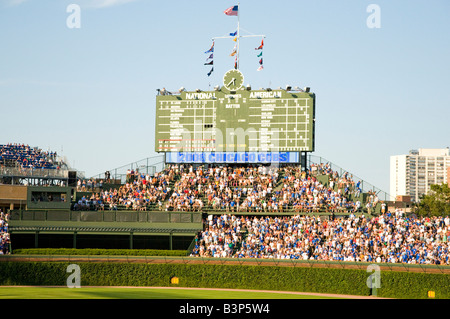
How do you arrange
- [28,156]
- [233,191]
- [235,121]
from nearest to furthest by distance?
[233,191] < [235,121] < [28,156]

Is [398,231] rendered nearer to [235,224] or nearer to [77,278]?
[235,224]

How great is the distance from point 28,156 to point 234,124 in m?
38.3

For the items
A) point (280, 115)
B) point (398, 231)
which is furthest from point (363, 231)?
point (280, 115)

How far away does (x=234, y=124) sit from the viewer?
2115 inches

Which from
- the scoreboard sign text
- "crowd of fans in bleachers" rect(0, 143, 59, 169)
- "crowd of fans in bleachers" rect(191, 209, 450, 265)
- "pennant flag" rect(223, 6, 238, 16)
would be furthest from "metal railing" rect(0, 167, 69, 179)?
"pennant flag" rect(223, 6, 238, 16)

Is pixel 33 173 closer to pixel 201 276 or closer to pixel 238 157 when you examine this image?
pixel 238 157

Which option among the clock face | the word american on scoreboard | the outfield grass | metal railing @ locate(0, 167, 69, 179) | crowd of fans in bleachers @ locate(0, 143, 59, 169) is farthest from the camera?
crowd of fans in bleachers @ locate(0, 143, 59, 169)

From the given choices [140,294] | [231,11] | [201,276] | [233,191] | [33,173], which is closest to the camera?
[140,294]

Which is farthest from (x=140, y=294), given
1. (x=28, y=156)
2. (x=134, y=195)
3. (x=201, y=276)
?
(x=28, y=156)

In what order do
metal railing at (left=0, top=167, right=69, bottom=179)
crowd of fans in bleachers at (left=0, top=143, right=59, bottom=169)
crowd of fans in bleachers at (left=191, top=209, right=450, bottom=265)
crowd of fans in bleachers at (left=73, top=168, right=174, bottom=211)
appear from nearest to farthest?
crowd of fans in bleachers at (left=191, top=209, right=450, bottom=265) < crowd of fans in bleachers at (left=73, top=168, right=174, bottom=211) < metal railing at (left=0, top=167, right=69, bottom=179) < crowd of fans in bleachers at (left=0, top=143, right=59, bottom=169)

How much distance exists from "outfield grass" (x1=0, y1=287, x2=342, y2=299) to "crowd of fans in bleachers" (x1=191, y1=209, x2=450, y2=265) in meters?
6.09

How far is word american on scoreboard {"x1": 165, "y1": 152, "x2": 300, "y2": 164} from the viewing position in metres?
53.0

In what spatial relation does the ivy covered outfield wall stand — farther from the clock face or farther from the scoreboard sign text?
the clock face

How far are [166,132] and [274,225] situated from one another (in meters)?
13.9
